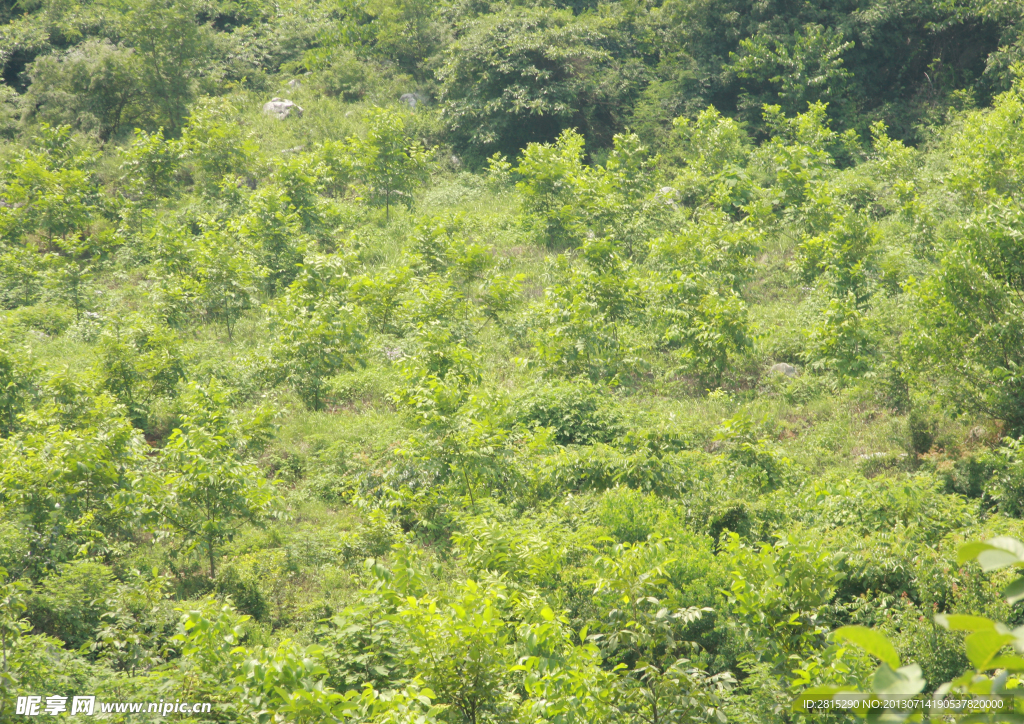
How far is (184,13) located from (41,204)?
9.92 m

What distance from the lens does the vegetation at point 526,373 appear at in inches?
187

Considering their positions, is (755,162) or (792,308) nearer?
(792,308)

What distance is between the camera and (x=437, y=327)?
427 inches

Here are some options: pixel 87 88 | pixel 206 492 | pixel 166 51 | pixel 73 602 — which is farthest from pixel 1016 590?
pixel 87 88

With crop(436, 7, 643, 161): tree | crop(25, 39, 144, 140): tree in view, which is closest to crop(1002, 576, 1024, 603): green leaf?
crop(436, 7, 643, 161): tree

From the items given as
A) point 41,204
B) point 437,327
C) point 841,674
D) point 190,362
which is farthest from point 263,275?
point 841,674

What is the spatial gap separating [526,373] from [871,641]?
435 inches

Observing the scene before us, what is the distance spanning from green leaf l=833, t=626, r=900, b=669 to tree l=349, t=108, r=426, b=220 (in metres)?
18.8

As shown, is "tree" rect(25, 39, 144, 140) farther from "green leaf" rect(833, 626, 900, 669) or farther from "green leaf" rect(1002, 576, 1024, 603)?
"green leaf" rect(1002, 576, 1024, 603)

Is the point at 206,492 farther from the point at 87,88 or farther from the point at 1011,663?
the point at 87,88

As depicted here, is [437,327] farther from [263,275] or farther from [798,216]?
[798,216]

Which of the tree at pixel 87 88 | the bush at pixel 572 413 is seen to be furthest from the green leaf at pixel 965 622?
the tree at pixel 87 88

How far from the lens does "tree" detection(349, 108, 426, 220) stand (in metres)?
19.1

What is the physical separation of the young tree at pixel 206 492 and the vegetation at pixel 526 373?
2.0 inches
